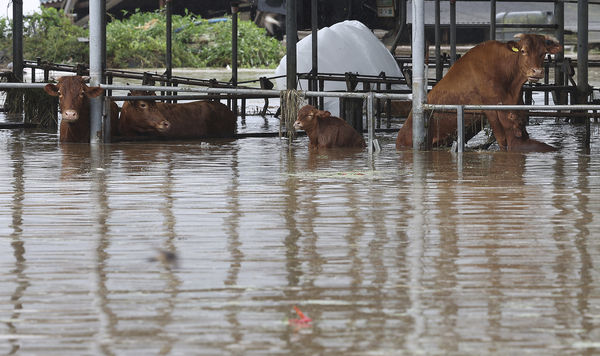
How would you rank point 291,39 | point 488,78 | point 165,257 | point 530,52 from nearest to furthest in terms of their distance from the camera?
point 165,257 < point 530,52 < point 488,78 < point 291,39

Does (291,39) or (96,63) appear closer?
(96,63)

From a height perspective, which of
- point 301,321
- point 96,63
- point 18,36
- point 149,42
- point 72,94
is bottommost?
point 301,321

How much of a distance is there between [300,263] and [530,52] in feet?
24.6

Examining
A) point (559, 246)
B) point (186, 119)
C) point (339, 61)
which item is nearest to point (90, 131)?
point (186, 119)

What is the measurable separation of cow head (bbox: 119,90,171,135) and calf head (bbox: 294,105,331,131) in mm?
1902

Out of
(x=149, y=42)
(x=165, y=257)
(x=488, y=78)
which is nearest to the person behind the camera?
(x=165, y=257)

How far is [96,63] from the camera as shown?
1140cm

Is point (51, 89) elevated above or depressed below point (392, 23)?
below

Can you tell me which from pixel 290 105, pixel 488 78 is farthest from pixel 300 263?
pixel 290 105

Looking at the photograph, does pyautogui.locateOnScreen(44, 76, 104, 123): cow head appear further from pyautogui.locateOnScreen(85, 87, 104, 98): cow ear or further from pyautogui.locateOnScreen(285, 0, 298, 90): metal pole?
pyautogui.locateOnScreen(285, 0, 298, 90): metal pole

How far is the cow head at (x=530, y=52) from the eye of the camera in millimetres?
11133

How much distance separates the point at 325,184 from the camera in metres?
7.12

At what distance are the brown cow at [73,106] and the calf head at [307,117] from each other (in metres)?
1.97

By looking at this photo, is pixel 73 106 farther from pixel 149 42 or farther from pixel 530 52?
pixel 149 42
